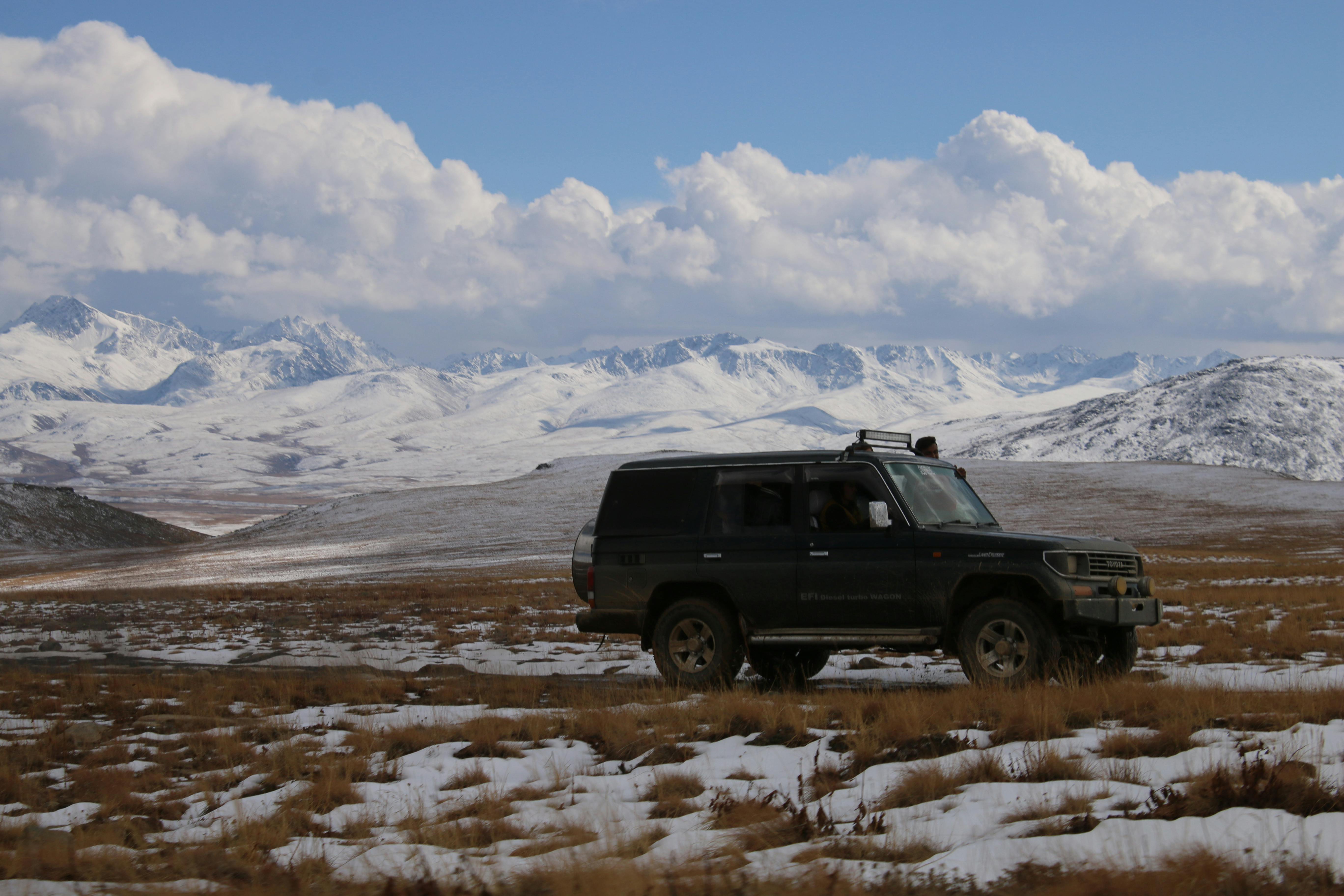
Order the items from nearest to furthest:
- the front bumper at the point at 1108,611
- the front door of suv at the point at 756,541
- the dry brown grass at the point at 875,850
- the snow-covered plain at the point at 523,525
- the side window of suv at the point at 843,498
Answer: the dry brown grass at the point at 875,850
the front bumper at the point at 1108,611
the side window of suv at the point at 843,498
the front door of suv at the point at 756,541
the snow-covered plain at the point at 523,525

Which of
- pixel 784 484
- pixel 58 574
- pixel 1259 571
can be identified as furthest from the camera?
pixel 58 574

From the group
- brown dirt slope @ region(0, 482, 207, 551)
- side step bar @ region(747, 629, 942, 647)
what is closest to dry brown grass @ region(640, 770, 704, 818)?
side step bar @ region(747, 629, 942, 647)

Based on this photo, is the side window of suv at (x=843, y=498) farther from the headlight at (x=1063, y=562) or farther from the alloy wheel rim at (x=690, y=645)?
the alloy wheel rim at (x=690, y=645)

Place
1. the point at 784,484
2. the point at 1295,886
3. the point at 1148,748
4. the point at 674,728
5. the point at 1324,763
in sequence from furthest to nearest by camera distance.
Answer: the point at 784,484 → the point at 674,728 → the point at 1148,748 → the point at 1324,763 → the point at 1295,886

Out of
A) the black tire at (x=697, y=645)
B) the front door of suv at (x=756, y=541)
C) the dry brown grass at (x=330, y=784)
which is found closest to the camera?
the dry brown grass at (x=330, y=784)

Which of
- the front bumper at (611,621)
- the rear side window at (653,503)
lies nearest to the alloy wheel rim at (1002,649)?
the rear side window at (653,503)

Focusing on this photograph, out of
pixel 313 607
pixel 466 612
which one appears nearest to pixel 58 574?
pixel 313 607

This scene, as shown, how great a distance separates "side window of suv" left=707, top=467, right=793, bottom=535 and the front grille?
2946 millimetres

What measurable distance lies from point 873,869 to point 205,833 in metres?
3.95

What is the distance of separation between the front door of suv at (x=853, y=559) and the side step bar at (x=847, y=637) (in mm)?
54

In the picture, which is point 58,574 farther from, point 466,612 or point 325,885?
point 325,885

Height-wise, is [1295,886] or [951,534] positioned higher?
[951,534]

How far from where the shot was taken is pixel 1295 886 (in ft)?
13.9

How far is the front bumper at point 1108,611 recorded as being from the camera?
30.7 ft
